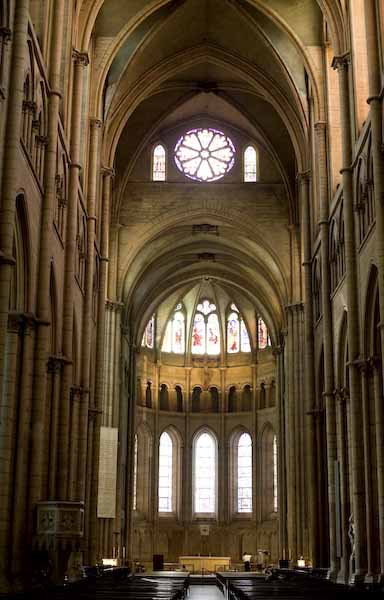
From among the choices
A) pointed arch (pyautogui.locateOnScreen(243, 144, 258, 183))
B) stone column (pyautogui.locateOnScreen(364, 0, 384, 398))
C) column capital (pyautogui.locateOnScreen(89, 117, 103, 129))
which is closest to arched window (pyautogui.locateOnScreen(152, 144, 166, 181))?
pointed arch (pyautogui.locateOnScreen(243, 144, 258, 183))

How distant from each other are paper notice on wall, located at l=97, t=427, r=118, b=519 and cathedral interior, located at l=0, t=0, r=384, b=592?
83mm

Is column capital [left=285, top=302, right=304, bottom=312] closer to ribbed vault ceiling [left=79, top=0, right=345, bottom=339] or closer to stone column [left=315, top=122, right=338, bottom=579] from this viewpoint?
ribbed vault ceiling [left=79, top=0, right=345, bottom=339]

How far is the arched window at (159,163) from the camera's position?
1800 inches

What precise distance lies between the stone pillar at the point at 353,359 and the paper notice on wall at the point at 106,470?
11.7 metres

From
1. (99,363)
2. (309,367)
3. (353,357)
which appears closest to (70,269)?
(99,363)

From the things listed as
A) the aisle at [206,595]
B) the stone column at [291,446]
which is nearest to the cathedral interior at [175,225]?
the stone column at [291,446]

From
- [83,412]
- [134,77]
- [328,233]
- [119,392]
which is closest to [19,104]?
[83,412]

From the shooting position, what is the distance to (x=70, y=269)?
Result: 84.3 ft

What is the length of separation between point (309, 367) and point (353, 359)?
9.14 metres

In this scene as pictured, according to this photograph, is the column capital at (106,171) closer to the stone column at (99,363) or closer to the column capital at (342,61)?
the stone column at (99,363)

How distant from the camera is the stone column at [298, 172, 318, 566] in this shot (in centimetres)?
3199

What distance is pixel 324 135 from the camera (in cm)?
3219

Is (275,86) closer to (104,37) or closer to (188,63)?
A: (188,63)

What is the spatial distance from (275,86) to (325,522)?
1787cm
